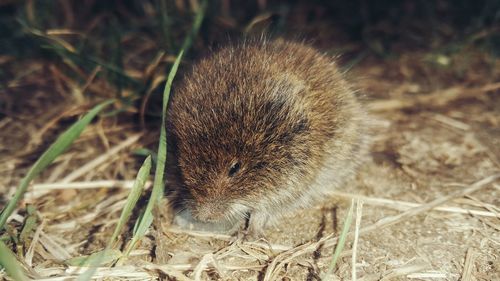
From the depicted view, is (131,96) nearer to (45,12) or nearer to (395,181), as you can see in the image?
(45,12)

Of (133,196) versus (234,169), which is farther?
(234,169)

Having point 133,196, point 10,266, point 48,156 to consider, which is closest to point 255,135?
point 133,196

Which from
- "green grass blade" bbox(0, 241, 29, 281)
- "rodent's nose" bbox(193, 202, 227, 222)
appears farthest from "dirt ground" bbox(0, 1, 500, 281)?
"green grass blade" bbox(0, 241, 29, 281)

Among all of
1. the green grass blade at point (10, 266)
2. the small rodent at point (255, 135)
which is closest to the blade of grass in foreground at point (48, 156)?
the green grass blade at point (10, 266)

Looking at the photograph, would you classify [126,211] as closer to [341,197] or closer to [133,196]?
[133,196]

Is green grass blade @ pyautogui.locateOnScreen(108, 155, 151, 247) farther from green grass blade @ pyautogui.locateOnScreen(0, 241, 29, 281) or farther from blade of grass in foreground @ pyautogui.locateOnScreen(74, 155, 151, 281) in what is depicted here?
green grass blade @ pyautogui.locateOnScreen(0, 241, 29, 281)

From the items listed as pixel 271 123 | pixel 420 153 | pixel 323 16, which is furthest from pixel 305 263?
pixel 323 16
